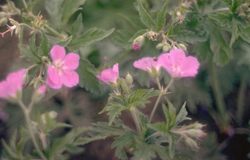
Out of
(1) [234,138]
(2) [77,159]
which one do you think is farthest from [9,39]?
(1) [234,138]

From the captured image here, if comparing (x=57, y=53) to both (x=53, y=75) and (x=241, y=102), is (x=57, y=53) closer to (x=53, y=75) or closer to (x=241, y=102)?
(x=53, y=75)

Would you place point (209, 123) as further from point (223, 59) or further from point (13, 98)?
point (13, 98)

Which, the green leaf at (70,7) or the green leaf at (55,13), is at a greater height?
the green leaf at (70,7)

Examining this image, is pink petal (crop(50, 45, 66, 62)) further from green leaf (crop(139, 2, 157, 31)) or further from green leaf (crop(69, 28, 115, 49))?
green leaf (crop(139, 2, 157, 31))

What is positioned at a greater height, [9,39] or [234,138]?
[9,39]

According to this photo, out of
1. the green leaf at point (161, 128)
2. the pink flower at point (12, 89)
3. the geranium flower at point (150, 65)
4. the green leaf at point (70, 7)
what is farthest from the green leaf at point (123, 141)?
the green leaf at point (70, 7)

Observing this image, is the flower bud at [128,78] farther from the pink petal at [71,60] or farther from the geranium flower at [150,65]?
the pink petal at [71,60]

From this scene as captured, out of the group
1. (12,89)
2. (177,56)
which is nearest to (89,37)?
(177,56)
